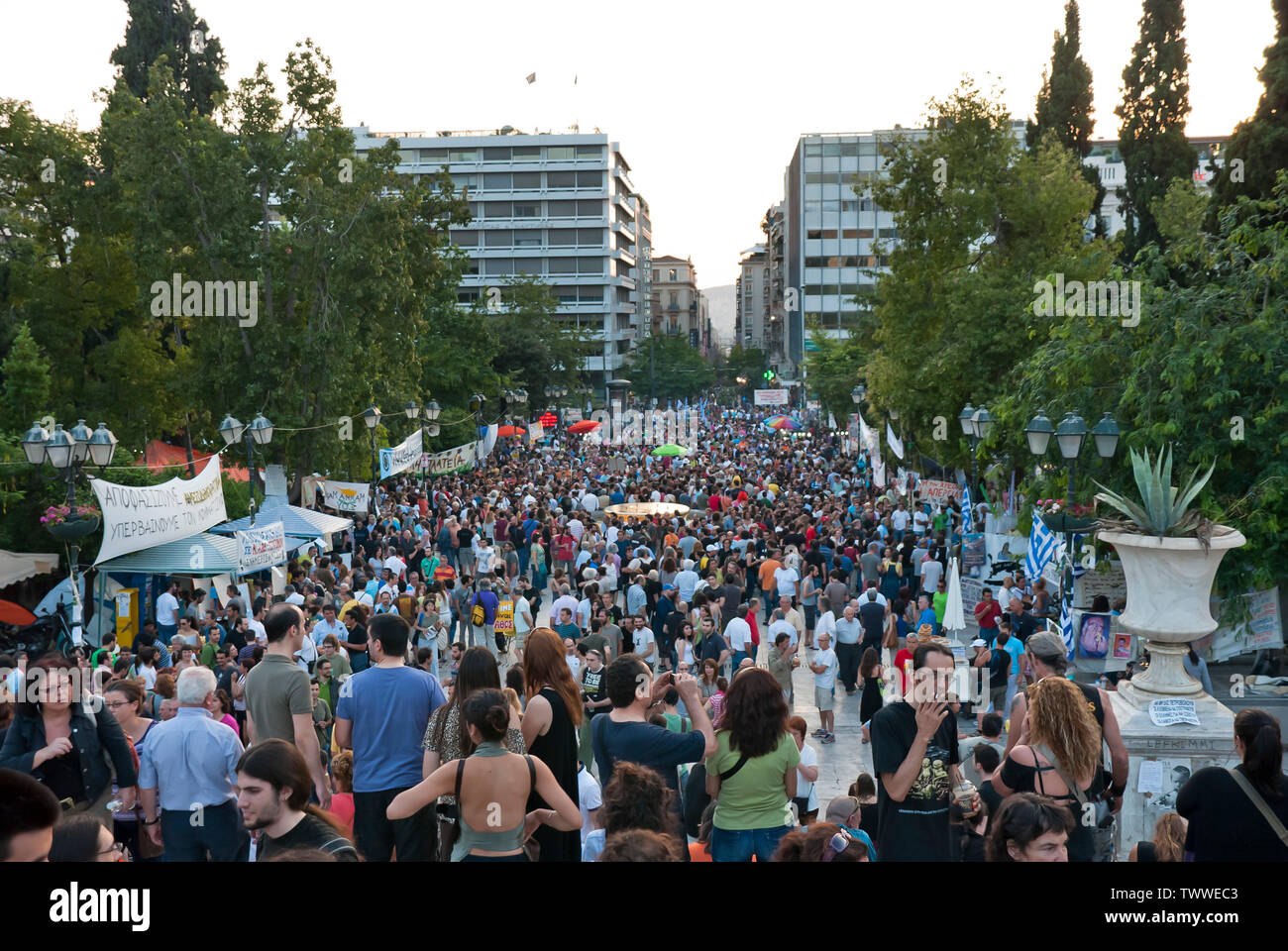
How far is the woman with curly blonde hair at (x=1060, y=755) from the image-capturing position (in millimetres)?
4832

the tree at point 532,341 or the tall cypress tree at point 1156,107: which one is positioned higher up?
the tall cypress tree at point 1156,107

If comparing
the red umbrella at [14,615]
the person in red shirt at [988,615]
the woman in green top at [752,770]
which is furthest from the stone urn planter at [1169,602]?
the red umbrella at [14,615]

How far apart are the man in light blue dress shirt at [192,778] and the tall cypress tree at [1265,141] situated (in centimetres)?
1823

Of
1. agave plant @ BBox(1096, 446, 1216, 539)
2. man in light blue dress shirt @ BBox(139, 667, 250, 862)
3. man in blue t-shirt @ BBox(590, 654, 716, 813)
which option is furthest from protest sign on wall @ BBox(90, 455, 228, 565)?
agave plant @ BBox(1096, 446, 1216, 539)

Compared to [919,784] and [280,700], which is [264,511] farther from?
[919,784]

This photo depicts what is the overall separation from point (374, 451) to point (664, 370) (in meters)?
73.1

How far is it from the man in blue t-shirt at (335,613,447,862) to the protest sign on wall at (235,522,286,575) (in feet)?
35.8

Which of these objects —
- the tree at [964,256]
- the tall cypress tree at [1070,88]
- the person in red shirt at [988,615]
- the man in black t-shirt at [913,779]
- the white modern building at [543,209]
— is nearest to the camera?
the man in black t-shirt at [913,779]

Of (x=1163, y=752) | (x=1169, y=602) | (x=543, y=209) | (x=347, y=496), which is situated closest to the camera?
(x=1163, y=752)

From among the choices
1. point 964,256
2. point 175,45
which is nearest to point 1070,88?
point 964,256

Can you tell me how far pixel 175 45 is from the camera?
114ft

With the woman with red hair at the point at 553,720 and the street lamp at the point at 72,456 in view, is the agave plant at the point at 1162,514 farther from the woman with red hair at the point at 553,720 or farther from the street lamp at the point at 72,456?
the street lamp at the point at 72,456

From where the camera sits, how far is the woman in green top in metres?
4.78

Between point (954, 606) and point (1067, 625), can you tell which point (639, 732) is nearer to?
point (1067, 625)
